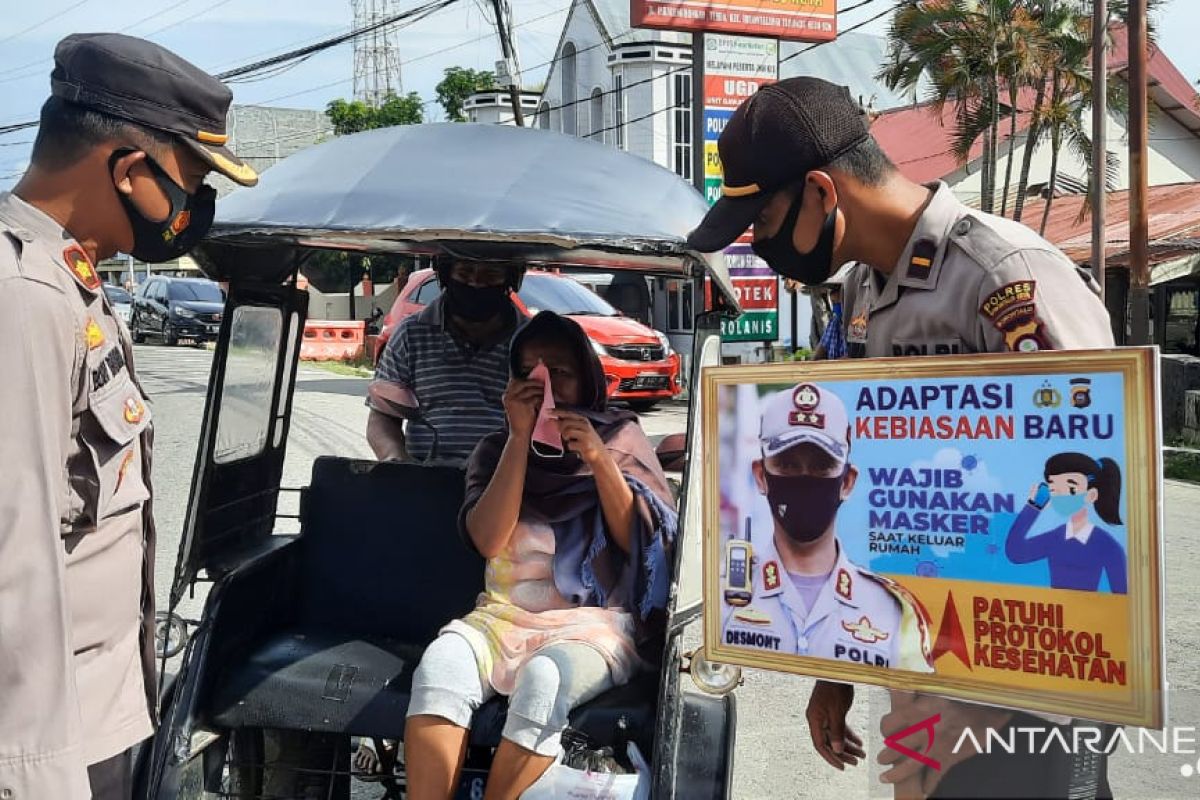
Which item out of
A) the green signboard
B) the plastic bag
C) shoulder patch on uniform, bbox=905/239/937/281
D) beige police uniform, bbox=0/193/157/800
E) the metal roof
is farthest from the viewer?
the metal roof

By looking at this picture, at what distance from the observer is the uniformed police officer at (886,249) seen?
2.10m

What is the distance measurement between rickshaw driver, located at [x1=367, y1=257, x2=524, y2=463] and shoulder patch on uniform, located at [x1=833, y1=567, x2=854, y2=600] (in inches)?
97.0

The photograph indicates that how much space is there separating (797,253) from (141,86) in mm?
1421

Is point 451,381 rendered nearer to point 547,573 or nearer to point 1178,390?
point 547,573

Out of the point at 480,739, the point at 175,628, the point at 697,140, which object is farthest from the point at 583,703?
the point at 697,140

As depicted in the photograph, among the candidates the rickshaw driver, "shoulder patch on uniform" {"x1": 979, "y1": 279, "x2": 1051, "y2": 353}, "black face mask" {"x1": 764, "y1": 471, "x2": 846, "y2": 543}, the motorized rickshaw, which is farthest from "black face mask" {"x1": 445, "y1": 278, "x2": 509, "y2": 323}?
"shoulder patch on uniform" {"x1": 979, "y1": 279, "x2": 1051, "y2": 353}

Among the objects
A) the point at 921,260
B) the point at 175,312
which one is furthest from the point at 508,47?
the point at 921,260

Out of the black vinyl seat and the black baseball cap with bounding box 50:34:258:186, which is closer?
the black baseball cap with bounding box 50:34:258:186

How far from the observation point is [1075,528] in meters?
1.85

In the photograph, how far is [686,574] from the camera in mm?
3111

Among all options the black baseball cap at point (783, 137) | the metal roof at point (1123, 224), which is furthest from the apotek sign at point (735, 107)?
the black baseball cap at point (783, 137)

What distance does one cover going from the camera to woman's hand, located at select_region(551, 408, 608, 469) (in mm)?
3252

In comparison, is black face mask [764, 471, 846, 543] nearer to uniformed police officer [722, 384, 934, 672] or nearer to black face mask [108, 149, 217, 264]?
uniformed police officer [722, 384, 934, 672]

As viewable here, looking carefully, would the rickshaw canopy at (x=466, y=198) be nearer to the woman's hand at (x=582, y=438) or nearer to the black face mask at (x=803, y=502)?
the woman's hand at (x=582, y=438)
